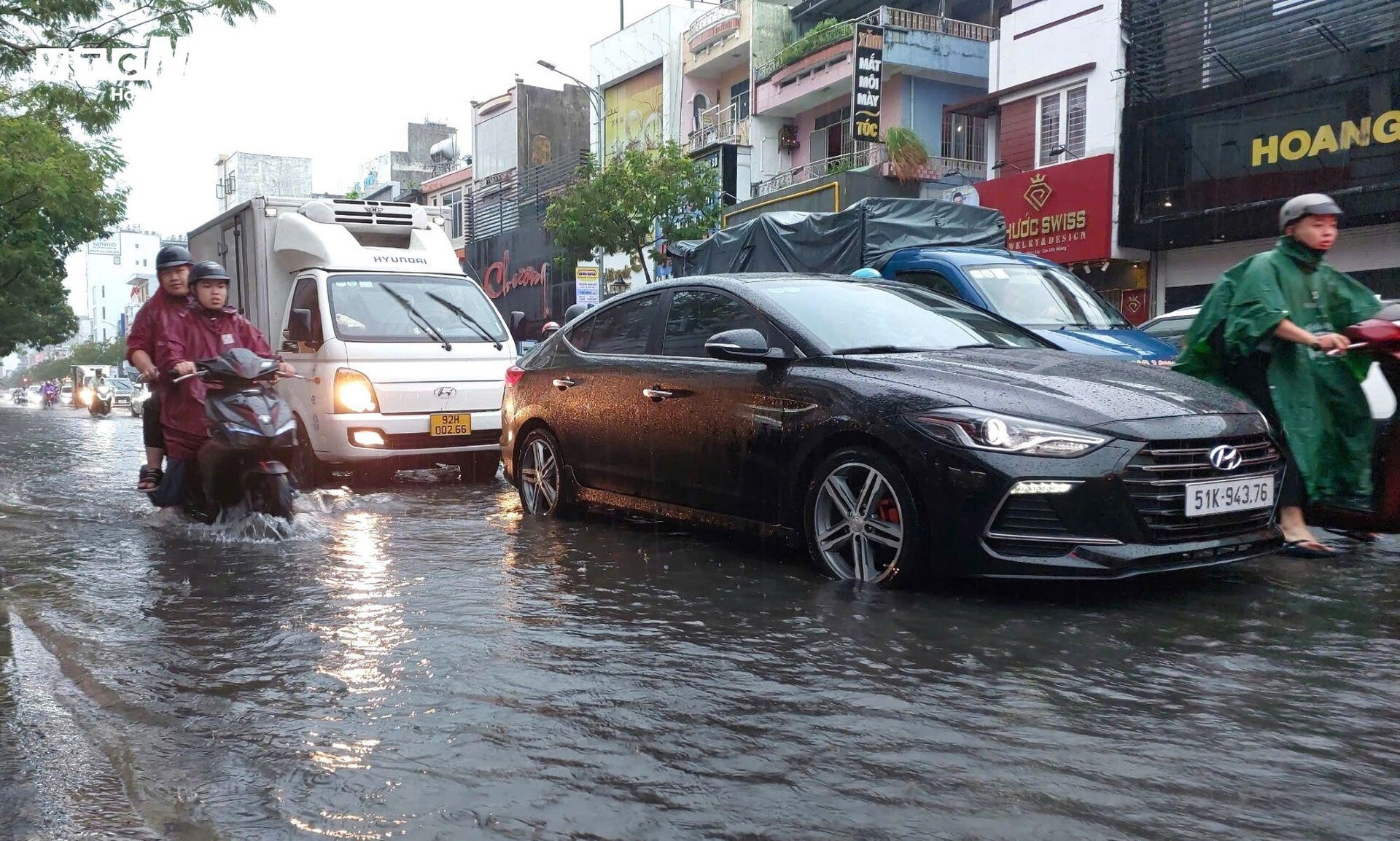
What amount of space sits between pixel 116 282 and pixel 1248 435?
569ft

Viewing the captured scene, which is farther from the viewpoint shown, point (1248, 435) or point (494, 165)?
Result: point (494, 165)

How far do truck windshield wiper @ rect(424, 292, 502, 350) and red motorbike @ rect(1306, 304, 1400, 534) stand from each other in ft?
23.5

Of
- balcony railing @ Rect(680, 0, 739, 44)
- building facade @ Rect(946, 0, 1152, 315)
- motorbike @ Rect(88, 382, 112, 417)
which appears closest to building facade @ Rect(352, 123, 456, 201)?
motorbike @ Rect(88, 382, 112, 417)

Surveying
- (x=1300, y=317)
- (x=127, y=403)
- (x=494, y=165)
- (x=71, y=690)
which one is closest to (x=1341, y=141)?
(x=1300, y=317)

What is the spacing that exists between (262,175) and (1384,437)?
315 ft

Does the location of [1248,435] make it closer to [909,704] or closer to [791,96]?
[909,704]

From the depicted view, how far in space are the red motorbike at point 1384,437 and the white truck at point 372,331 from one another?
22.1ft

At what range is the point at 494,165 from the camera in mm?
50031

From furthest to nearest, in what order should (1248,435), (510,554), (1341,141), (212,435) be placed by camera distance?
1. (1341,141)
2. (212,435)
3. (510,554)
4. (1248,435)

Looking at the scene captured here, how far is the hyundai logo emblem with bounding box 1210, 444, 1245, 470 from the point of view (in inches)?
198

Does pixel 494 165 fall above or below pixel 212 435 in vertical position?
above

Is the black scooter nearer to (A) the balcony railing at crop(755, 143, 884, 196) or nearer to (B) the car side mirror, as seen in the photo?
(B) the car side mirror

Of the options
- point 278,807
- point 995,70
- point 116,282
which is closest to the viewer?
point 278,807

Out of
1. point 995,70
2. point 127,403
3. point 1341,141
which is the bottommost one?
point 127,403
